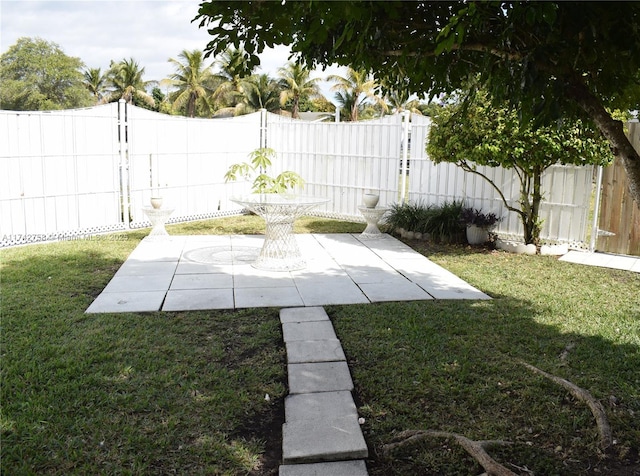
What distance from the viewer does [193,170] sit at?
11.7 meters

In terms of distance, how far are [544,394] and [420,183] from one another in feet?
24.3

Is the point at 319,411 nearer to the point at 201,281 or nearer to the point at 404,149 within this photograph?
the point at 201,281

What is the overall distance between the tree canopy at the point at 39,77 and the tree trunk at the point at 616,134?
139 feet

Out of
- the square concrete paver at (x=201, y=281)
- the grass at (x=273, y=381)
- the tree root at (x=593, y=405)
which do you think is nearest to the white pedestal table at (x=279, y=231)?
the square concrete paver at (x=201, y=281)

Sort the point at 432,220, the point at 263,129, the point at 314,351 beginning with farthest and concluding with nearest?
1. the point at 263,129
2. the point at 432,220
3. the point at 314,351

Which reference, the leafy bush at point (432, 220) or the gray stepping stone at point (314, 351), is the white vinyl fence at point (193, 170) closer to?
the leafy bush at point (432, 220)

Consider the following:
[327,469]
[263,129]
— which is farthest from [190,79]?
[327,469]

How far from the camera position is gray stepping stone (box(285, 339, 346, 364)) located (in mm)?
4414

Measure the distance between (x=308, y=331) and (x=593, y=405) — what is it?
2380mm

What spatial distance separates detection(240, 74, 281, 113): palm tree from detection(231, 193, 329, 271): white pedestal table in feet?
106

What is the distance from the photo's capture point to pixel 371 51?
10.4 ft

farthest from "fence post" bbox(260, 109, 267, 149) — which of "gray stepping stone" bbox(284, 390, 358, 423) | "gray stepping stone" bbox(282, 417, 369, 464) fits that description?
"gray stepping stone" bbox(282, 417, 369, 464)

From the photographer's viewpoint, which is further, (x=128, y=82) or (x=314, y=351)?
(x=128, y=82)

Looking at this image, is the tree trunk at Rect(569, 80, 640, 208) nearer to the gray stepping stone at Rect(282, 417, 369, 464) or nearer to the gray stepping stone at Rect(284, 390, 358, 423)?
the gray stepping stone at Rect(282, 417, 369, 464)
